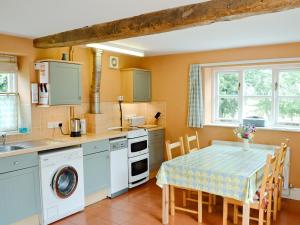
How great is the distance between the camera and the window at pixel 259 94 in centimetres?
422

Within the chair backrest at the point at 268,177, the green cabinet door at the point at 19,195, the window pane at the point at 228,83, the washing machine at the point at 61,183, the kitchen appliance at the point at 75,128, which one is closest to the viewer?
the chair backrest at the point at 268,177

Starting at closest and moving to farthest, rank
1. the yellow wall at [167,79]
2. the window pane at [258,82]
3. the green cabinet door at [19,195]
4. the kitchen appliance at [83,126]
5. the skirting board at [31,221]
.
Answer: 1. the green cabinet door at [19,195]
2. the skirting board at [31,221]
3. the yellow wall at [167,79]
4. the kitchen appliance at [83,126]
5. the window pane at [258,82]

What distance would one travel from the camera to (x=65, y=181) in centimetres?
346

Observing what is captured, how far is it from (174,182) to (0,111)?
94.6 inches

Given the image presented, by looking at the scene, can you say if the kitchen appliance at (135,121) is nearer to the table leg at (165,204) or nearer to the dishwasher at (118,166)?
the dishwasher at (118,166)

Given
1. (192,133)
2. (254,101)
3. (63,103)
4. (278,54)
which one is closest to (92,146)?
(63,103)

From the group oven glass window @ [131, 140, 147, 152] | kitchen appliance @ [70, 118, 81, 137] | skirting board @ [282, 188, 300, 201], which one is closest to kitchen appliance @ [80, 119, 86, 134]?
kitchen appliance @ [70, 118, 81, 137]

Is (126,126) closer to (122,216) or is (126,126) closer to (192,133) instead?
(192,133)

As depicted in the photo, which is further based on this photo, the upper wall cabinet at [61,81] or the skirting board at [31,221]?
the upper wall cabinet at [61,81]

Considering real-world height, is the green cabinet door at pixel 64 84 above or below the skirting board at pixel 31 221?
above

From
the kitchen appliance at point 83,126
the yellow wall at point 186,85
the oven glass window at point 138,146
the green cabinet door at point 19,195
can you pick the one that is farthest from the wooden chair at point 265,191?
the kitchen appliance at point 83,126

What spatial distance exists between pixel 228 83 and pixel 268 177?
7.40 feet

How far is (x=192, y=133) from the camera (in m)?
4.99

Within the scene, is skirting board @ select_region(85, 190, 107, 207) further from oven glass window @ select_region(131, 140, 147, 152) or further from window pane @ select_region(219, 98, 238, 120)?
window pane @ select_region(219, 98, 238, 120)
